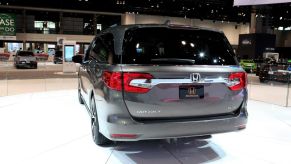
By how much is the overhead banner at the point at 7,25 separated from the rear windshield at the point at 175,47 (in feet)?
97.1

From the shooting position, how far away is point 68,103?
7266mm

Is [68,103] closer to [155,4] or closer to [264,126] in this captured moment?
[264,126]

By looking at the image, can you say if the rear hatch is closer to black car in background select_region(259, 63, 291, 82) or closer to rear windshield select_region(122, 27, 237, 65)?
rear windshield select_region(122, 27, 237, 65)

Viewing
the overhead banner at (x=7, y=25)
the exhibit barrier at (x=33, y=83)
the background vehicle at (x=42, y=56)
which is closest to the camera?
the exhibit barrier at (x=33, y=83)

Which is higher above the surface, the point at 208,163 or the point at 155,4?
the point at 155,4

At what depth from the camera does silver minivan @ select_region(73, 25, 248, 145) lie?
10.3 ft

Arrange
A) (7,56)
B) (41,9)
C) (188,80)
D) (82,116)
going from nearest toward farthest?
1. (188,80)
2. (82,116)
3. (7,56)
4. (41,9)


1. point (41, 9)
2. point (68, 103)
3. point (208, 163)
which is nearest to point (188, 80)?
point (208, 163)

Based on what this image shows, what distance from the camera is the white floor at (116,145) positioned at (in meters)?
3.74

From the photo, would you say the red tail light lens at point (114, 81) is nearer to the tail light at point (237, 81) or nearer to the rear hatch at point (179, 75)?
the rear hatch at point (179, 75)

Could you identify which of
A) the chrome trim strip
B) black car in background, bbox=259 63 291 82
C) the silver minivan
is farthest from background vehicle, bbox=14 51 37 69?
the chrome trim strip

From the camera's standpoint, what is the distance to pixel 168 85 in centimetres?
319

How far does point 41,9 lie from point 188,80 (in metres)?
37.8

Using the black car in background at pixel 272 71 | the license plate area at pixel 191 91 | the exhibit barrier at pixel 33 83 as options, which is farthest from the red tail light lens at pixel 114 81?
the black car in background at pixel 272 71
